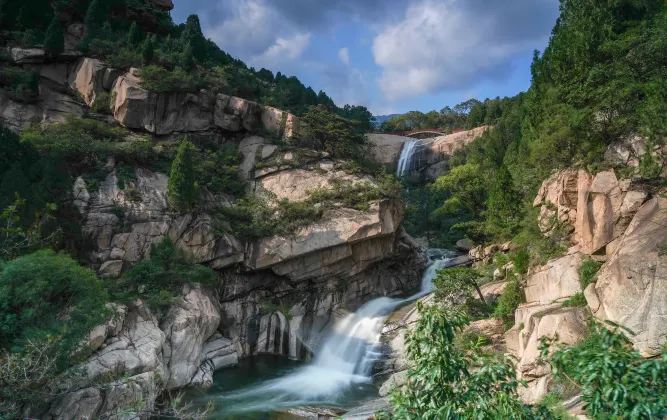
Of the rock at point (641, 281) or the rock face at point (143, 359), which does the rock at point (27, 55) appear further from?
the rock at point (641, 281)

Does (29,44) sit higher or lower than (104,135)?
higher

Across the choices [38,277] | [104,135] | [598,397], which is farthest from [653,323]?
[104,135]

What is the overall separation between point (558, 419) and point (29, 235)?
64.9 feet

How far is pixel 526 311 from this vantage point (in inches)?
616

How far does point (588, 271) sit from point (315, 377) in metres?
12.7

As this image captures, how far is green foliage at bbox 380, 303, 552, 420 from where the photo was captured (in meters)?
4.39

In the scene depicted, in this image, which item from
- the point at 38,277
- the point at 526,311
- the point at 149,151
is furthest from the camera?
the point at 149,151

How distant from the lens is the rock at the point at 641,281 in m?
11.4

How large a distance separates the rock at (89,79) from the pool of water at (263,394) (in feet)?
75.4

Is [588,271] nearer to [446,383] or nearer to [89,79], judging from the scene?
[446,383]

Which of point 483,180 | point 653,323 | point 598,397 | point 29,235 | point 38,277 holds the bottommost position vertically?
point 653,323

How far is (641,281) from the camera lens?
12.0 meters

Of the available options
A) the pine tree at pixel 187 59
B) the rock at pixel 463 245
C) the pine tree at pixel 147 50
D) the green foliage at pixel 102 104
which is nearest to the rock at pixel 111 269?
the green foliage at pixel 102 104

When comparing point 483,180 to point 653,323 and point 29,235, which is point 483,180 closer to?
point 653,323
